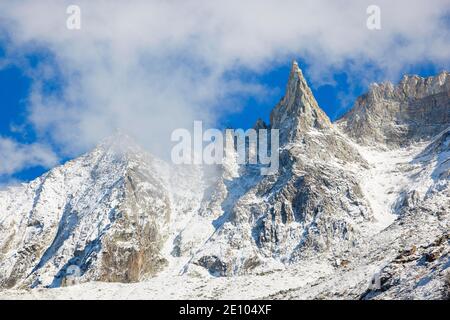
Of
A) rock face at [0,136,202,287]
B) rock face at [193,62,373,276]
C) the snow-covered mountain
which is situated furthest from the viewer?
rock face at [0,136,202,287]

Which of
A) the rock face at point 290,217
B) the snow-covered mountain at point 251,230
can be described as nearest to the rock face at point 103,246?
the snow-covered mountain at point 251,230

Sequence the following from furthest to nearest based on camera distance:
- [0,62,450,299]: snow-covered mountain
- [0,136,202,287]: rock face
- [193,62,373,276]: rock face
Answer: [0,136,202,287]: rock face, [193,62,373,276]: rock face, [0,62,450,299]: snow-covered mountain

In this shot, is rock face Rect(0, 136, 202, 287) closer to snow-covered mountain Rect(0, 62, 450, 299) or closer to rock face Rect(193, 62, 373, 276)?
snow-covered mountain Rect(0, 62, 450, 299)

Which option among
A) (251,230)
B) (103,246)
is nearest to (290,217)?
(251,230)

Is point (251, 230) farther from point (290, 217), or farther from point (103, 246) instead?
point (103, 246)

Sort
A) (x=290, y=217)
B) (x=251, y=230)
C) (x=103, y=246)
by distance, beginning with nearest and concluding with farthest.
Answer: (x=251, y=230), (x=290, y=217), (x=103, y=246)

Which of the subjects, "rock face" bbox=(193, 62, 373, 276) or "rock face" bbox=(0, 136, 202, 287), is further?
"rock face" bbox=(0, 136, 202, 287)

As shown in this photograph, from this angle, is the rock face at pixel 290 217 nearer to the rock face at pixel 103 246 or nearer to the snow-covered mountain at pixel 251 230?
the snow-covered mountain at pixel 251 230

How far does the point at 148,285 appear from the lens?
450ft

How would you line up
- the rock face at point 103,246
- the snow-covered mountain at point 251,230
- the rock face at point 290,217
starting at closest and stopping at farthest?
1. the snow-covered mountain at point 251,230
2. the rock face at point 290,217
3. the rock face at point 103,246

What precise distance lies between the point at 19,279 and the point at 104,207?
105 ft

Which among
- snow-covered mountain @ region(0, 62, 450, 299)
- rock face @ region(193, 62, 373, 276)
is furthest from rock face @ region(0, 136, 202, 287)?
rock face @ region(193, 62, 373, 276)

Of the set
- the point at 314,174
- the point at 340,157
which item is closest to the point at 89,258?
the point at 314,174

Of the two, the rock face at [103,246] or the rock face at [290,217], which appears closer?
the rock face at [290,217]
